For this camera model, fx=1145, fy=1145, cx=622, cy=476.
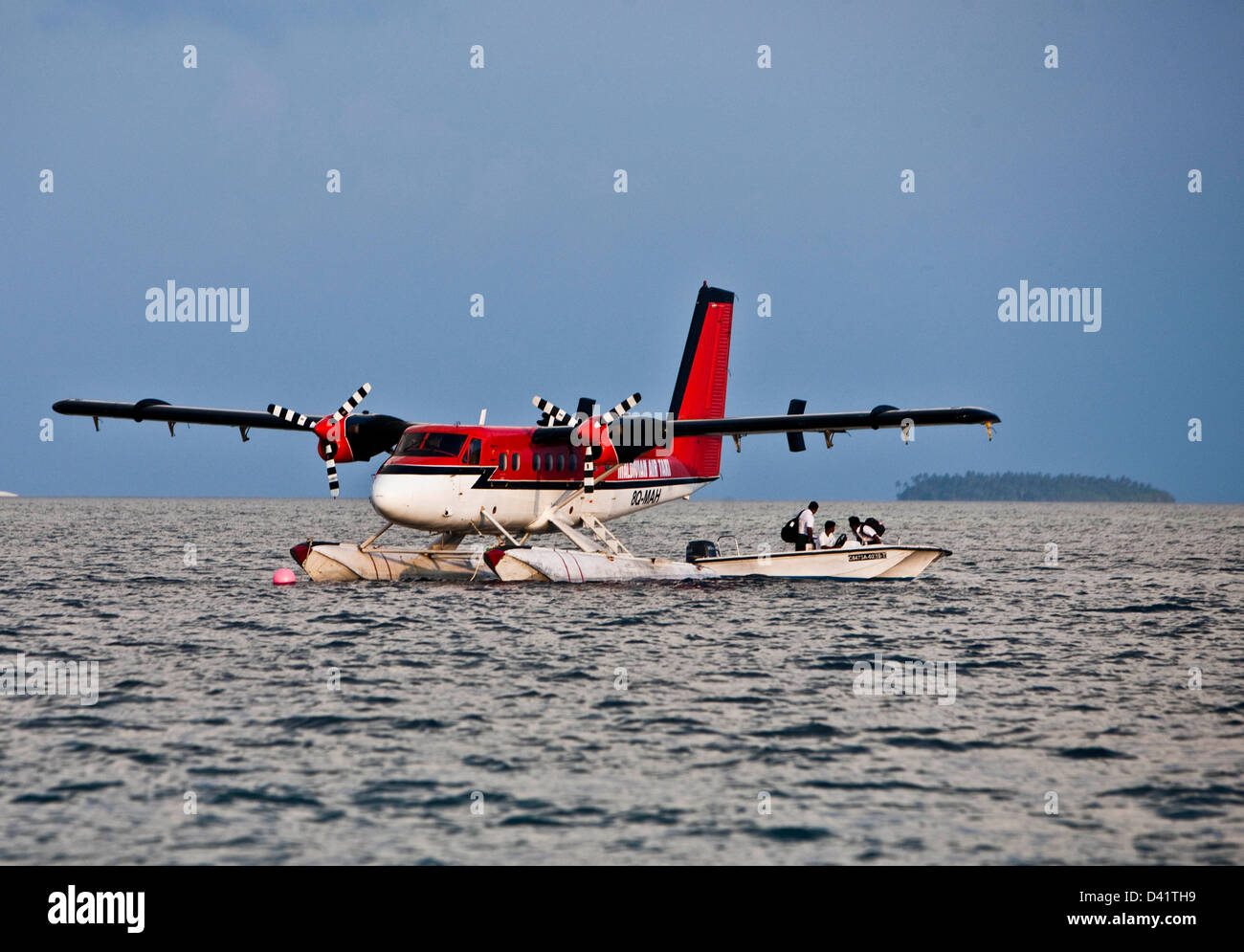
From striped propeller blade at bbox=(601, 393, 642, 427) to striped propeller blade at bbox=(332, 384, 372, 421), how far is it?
5986mm

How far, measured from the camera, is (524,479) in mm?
28625

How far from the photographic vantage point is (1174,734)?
41.8 feet

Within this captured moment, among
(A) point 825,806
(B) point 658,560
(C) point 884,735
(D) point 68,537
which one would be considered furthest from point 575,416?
(D) point 68,537

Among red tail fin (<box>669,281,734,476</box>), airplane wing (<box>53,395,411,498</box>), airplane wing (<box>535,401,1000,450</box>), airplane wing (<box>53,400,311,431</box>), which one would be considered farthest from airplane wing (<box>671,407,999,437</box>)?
airplane wing (<box>53,400,311,431</box>)

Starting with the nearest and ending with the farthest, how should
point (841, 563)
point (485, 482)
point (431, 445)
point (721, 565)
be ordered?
1. point (431, 445)
2. point (485, 482)
3. point (841, 563)
4. point (721, 565)

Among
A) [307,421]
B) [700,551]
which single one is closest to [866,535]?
[700,551]

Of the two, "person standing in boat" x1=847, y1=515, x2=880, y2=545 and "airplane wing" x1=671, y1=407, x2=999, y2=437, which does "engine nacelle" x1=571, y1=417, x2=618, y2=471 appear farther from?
"person standing in boat" x1=847, y1=515, x2=880, y2=545

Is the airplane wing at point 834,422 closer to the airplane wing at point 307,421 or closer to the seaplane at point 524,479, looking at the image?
the seaplane at point 524,479

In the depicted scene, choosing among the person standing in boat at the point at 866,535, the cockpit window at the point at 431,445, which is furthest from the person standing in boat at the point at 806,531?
the cockpit window at the point at 431,445

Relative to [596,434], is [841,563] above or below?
→ below

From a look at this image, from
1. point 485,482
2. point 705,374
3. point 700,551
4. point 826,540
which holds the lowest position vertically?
point 700,551

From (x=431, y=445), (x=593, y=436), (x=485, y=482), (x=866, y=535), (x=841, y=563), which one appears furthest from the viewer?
(x=866, y=535)

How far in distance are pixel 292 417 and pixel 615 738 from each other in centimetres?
1990

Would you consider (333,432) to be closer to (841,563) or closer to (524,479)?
(524,479)
